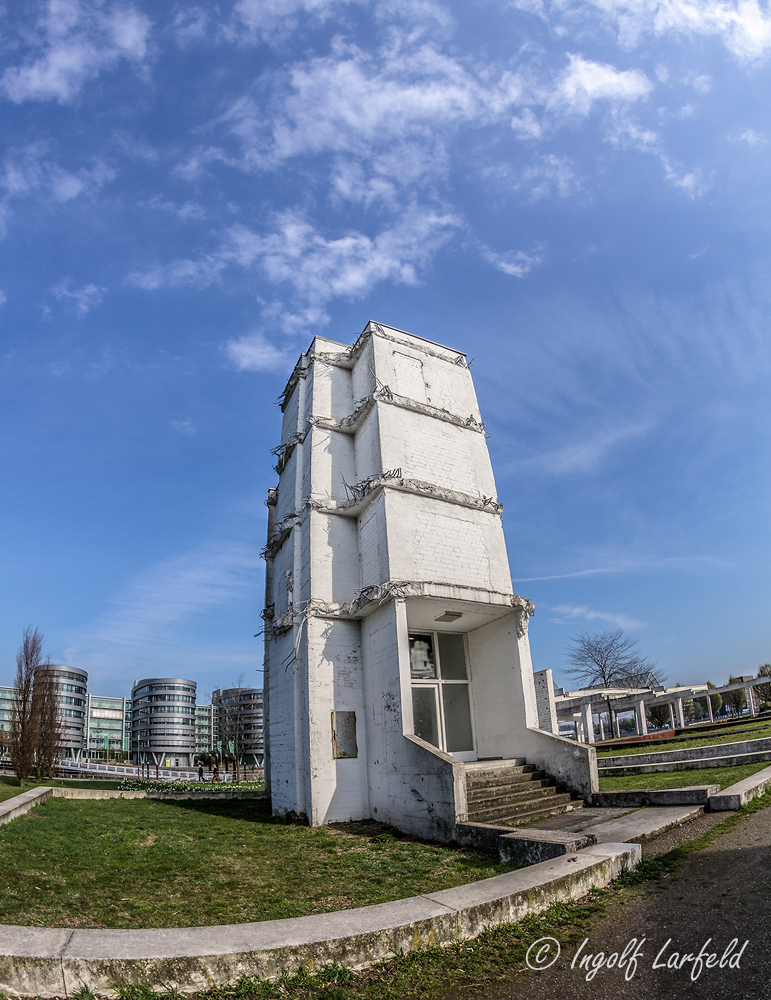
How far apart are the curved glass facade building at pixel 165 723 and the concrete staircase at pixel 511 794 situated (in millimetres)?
125027

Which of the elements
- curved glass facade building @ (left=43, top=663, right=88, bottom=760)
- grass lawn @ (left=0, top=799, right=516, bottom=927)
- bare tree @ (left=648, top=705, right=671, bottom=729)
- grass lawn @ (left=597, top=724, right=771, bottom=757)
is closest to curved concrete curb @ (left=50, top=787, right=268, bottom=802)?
grass lawn @ (left=0, top=799, right=516, bottom=927)

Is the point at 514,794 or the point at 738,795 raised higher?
the point at 738,795

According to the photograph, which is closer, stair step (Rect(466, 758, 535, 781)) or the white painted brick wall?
stair step (Rect(466, 758, 535, 781))

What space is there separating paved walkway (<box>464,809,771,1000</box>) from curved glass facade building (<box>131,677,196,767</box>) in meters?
133

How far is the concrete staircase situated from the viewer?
11445mm

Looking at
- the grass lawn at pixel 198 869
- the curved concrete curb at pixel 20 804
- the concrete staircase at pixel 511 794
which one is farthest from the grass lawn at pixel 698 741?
the curved concrete curb at pixel 20 804

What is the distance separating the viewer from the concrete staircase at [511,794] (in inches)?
451

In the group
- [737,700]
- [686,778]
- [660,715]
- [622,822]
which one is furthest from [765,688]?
[622,822]

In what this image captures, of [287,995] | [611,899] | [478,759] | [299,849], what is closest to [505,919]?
[611,899]

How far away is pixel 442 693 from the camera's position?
16547 millimetres

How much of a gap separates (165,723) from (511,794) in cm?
12987

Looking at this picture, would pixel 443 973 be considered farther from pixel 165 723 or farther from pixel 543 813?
pixel 165 723

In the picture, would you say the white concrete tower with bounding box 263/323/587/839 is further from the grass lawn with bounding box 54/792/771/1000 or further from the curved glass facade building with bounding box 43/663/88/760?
the curved glass facade building with bounding box 43/663/88/760

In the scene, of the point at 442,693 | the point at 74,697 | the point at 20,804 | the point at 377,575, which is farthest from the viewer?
the point at 74,697
